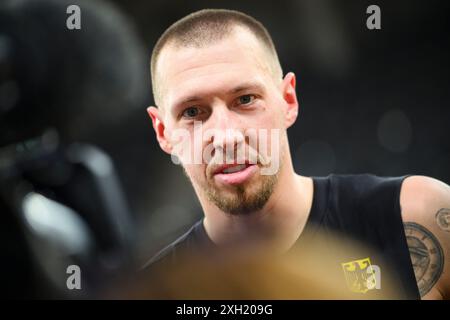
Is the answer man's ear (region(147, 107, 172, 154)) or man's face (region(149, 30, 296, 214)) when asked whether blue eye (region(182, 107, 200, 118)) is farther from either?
man's ear (region(147, 107, 172, 154))

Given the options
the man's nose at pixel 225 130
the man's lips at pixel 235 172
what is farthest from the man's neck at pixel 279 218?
the man's nose at pixel 225 130

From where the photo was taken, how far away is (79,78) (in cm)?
249

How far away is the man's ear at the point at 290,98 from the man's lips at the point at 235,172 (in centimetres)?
33

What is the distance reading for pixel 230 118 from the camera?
2.03 m

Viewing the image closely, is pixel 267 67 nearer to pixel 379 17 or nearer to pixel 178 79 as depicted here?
pixel 178 79

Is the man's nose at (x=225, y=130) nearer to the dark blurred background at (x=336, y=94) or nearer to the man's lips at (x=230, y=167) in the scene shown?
the man's lips at (x=230, y=167)

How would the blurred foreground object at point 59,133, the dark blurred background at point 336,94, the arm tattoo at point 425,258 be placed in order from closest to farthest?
the arm tattoo at point 425,258 < the dark blurred background at point 336,94 < the blurred foreground object at point 59,133

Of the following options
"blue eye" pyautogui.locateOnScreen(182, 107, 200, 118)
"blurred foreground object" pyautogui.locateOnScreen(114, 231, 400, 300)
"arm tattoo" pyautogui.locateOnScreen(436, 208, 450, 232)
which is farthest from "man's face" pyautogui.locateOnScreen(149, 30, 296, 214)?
"arm tattoo" pyautogui.locateOnScreen(436, 208, 450, 232)

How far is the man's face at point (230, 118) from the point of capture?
2.02m

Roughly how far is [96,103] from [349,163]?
54.3 inches

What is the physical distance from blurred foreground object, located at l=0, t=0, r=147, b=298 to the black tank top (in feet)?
3.30

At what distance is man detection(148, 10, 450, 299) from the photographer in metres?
1.99

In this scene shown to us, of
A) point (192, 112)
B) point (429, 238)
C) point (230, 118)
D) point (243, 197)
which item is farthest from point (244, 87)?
point (429, 238)

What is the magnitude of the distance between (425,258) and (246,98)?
1.01 meters
